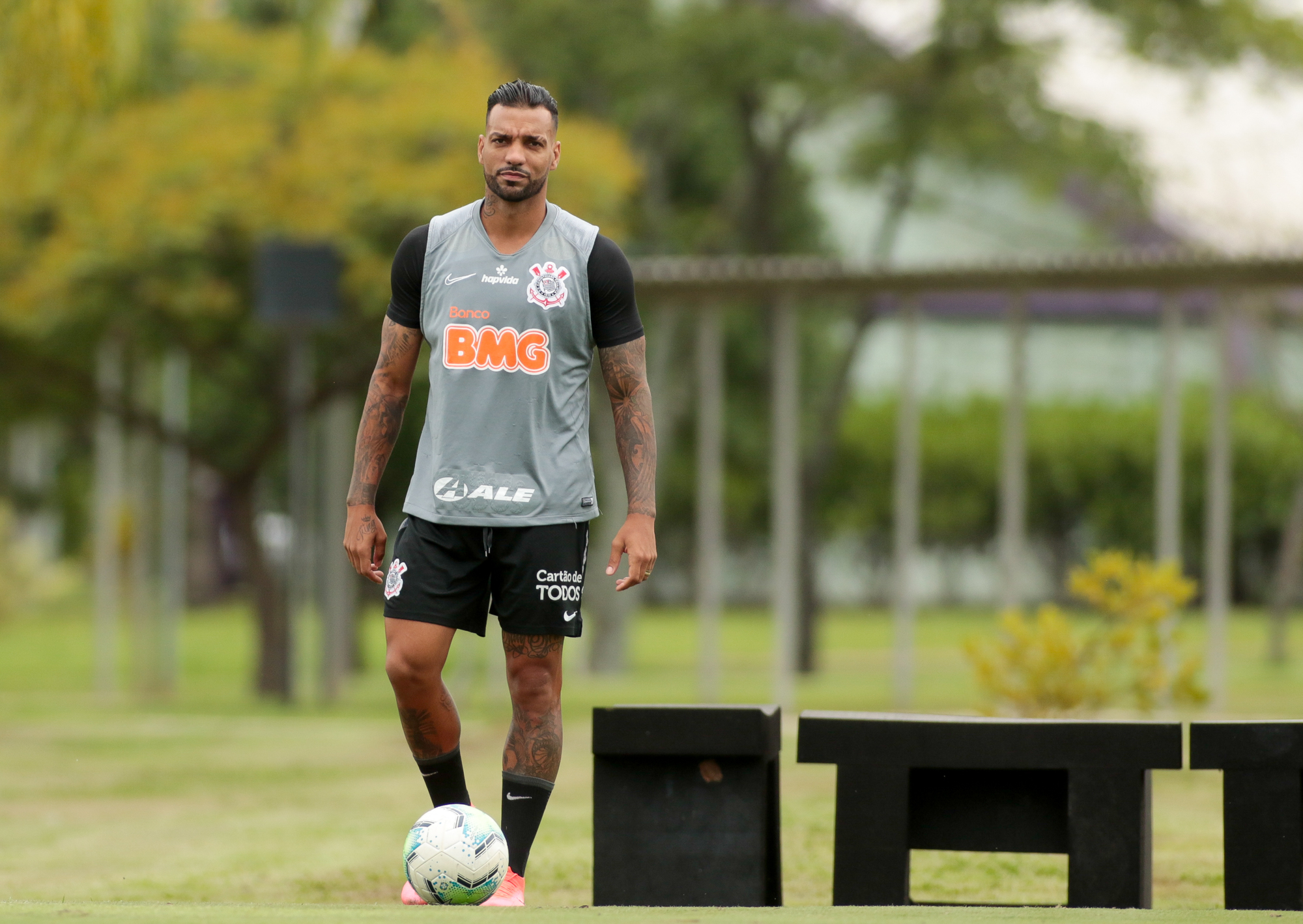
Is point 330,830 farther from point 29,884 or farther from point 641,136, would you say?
point 641,136

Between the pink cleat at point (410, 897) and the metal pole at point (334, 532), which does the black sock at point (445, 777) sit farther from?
the metal pole at point (334, 532)

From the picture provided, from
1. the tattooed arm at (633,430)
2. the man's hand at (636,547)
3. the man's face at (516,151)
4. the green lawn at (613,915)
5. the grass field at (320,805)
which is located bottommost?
the grass field at (320,805)

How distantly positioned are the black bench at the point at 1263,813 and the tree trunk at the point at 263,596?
11.1 meters

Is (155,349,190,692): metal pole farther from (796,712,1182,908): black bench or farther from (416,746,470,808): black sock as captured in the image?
(796,712,1182,908): black bench

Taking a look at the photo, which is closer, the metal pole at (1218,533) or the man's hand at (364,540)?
the man's hand at (364,540)

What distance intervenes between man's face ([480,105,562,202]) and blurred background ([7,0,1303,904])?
226cm

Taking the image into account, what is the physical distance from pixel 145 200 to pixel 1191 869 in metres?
9.78

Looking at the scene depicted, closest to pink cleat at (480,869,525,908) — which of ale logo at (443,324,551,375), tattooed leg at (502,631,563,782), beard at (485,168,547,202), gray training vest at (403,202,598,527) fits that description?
tattooed leg at (502,631,563,782)

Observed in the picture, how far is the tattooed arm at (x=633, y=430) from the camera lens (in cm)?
426

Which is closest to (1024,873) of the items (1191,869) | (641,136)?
(1191,869)

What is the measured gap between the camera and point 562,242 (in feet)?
13.9

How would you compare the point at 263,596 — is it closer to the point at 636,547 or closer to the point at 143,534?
the point at 143,534

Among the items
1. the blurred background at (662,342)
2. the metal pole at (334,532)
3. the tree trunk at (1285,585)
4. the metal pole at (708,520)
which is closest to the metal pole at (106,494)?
the blurred background at (662,342)

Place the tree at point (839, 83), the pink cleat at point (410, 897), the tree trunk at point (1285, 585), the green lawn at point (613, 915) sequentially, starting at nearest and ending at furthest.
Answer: the green lawn at point (613, 915)
the pink cleat at point (410, 897)
the tree at point (839, 83)
the tree trunk at point (1285, 585)
